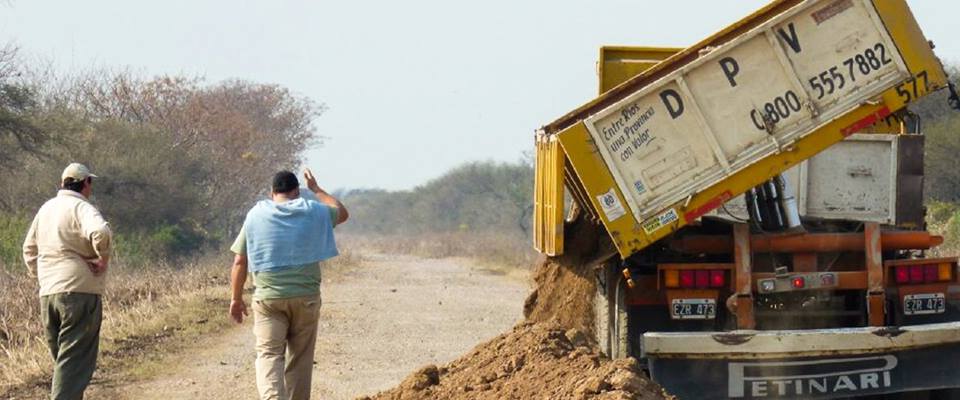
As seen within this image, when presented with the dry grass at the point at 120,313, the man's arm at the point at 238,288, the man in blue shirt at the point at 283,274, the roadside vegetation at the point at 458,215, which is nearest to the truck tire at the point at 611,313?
the man in blue shirt at the point at 283,274

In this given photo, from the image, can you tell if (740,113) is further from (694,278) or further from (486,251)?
(486,251)

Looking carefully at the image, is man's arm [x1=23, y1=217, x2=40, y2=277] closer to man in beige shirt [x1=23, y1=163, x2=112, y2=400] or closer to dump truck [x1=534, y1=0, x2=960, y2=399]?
man in beige shirt [x1=23, y1=163, x2=112, y2=400]

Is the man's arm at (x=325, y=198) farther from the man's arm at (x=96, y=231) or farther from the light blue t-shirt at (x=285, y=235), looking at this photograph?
the man's arm at (x=96, y=231)

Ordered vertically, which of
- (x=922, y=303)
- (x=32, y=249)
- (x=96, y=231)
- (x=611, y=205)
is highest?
(x=32, y=249)

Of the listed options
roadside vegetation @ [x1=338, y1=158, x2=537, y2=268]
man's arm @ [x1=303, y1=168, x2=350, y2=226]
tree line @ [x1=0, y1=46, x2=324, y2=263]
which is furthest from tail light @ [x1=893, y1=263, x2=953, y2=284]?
roadside vegetation @ [x1=338, y1=158, x2=537, y2=268]

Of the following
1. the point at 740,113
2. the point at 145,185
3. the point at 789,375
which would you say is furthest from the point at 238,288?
the point at 145,185

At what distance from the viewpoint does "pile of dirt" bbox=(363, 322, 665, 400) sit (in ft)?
26.2

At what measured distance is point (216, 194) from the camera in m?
41.3

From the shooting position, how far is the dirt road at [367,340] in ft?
39.9

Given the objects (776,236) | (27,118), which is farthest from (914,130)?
(27,118)

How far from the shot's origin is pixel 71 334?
30.7ft

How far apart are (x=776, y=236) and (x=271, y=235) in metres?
3.23

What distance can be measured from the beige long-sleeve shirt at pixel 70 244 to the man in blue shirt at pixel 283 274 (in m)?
0.90

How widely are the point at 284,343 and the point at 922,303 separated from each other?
4035mm
